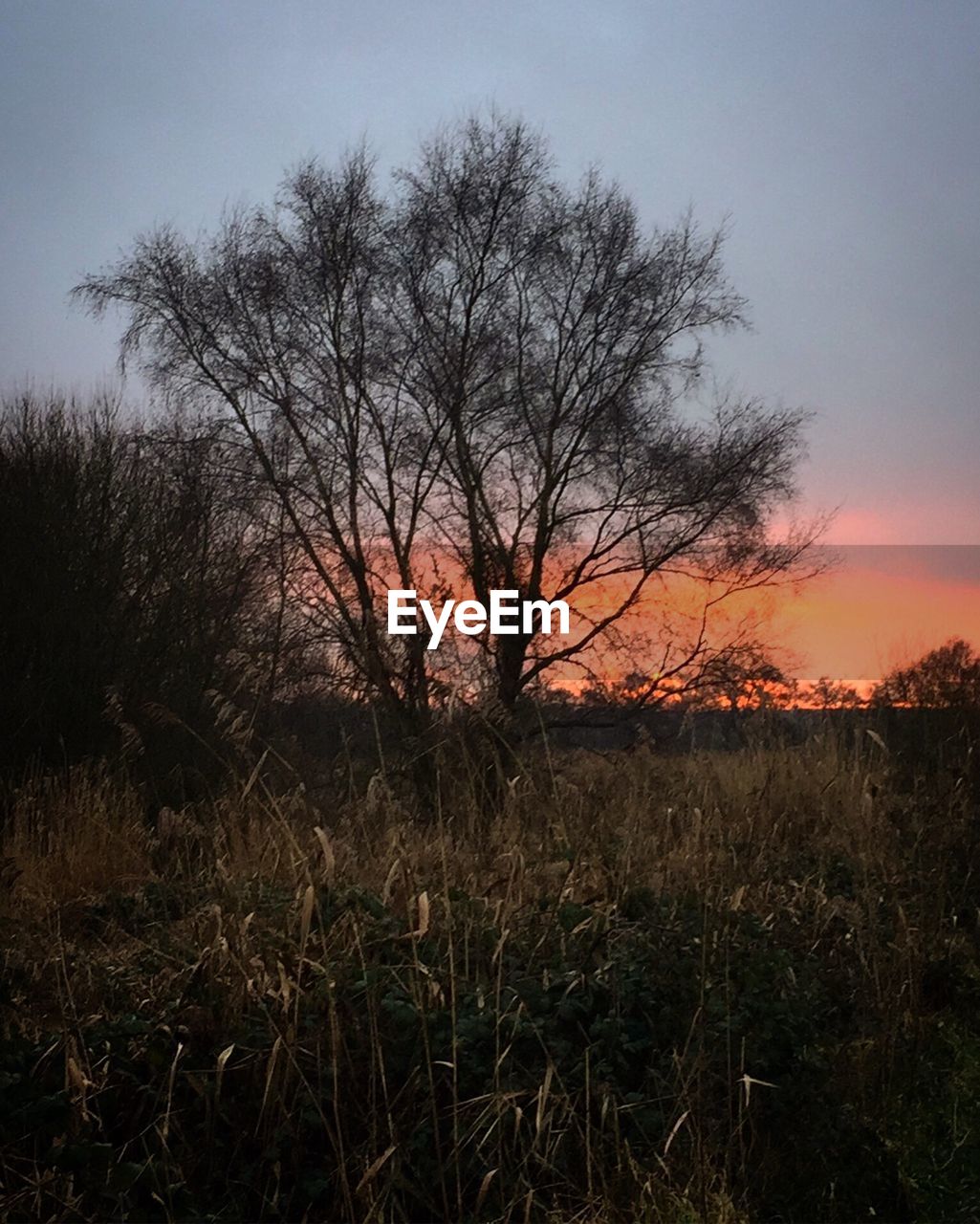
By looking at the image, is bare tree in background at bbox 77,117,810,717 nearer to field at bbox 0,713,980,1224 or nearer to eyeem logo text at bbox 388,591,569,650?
eyeem logo text at bbox 388,591,569,650

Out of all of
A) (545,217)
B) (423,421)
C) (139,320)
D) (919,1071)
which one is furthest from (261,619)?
(919,1071)

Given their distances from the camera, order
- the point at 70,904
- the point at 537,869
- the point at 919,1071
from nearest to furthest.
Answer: the point at 919,1071 < the point at 537,869 < the point at 70,904

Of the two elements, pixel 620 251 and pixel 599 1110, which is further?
pixel 620 251

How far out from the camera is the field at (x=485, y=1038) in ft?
11.5

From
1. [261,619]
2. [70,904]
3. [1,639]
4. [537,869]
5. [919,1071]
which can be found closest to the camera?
[919,1071]

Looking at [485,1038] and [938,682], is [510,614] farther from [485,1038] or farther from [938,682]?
[485,1038]

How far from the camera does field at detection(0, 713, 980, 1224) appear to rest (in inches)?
138

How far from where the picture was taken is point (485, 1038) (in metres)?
3.92

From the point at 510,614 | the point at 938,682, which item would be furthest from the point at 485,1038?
the point at 510,614

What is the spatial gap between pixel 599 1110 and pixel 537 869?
162 centimetres

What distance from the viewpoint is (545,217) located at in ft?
51.2

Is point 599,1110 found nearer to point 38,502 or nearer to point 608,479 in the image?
point 38,502

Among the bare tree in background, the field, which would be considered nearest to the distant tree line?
the bare tree in background

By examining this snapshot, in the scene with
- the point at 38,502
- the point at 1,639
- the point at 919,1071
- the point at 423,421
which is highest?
the point at 423,421
